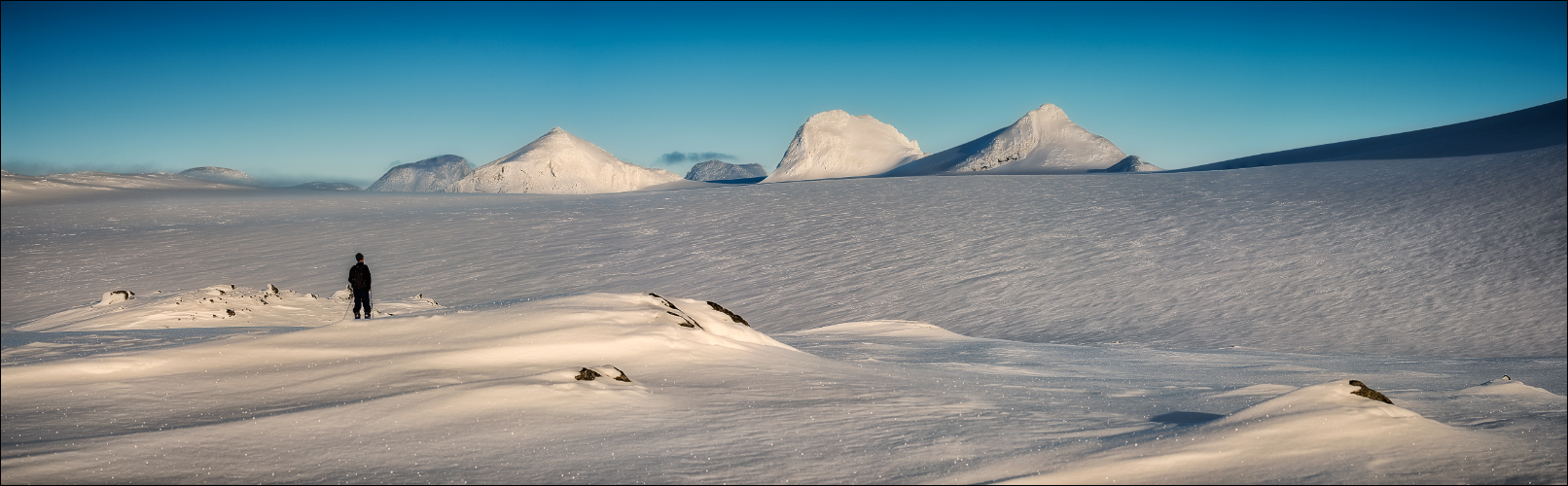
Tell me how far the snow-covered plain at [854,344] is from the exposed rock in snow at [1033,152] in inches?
4630

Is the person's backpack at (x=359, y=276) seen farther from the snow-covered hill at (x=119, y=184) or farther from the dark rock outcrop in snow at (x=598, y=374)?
the snow-covered hill at (x=119, y=184)

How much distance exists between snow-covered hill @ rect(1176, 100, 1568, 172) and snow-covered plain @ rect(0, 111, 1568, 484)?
6.53 metres

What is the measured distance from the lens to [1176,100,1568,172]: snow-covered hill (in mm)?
29047

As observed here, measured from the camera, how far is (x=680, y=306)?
30.7 ft

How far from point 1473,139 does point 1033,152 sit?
125 metres

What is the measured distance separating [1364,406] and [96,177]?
54157 mm

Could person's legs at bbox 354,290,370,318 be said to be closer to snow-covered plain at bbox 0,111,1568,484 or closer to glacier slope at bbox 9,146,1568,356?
snow-covered plain at bbox 0,111,1568,484

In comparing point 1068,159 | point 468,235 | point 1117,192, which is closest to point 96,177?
point 468,235

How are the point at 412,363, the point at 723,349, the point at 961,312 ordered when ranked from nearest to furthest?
the point at 412,363, the point at 723,349, the point at 961,312

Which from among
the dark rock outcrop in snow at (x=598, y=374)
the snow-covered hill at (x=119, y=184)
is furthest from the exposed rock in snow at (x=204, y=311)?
the snow-covered hill at (x=119, y=184)

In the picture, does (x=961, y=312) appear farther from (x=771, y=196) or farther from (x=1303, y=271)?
(x=771, y=196)

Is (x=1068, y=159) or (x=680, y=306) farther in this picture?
(x=1068, y=159)

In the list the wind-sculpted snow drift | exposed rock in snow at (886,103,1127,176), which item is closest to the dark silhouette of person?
the wind-sculpted snow drift

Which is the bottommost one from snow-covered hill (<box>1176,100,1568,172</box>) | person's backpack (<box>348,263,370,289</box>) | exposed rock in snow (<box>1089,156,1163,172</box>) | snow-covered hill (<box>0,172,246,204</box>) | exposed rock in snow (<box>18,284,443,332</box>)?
exposed rock in snow (<box>18,284,443,332</box>)
